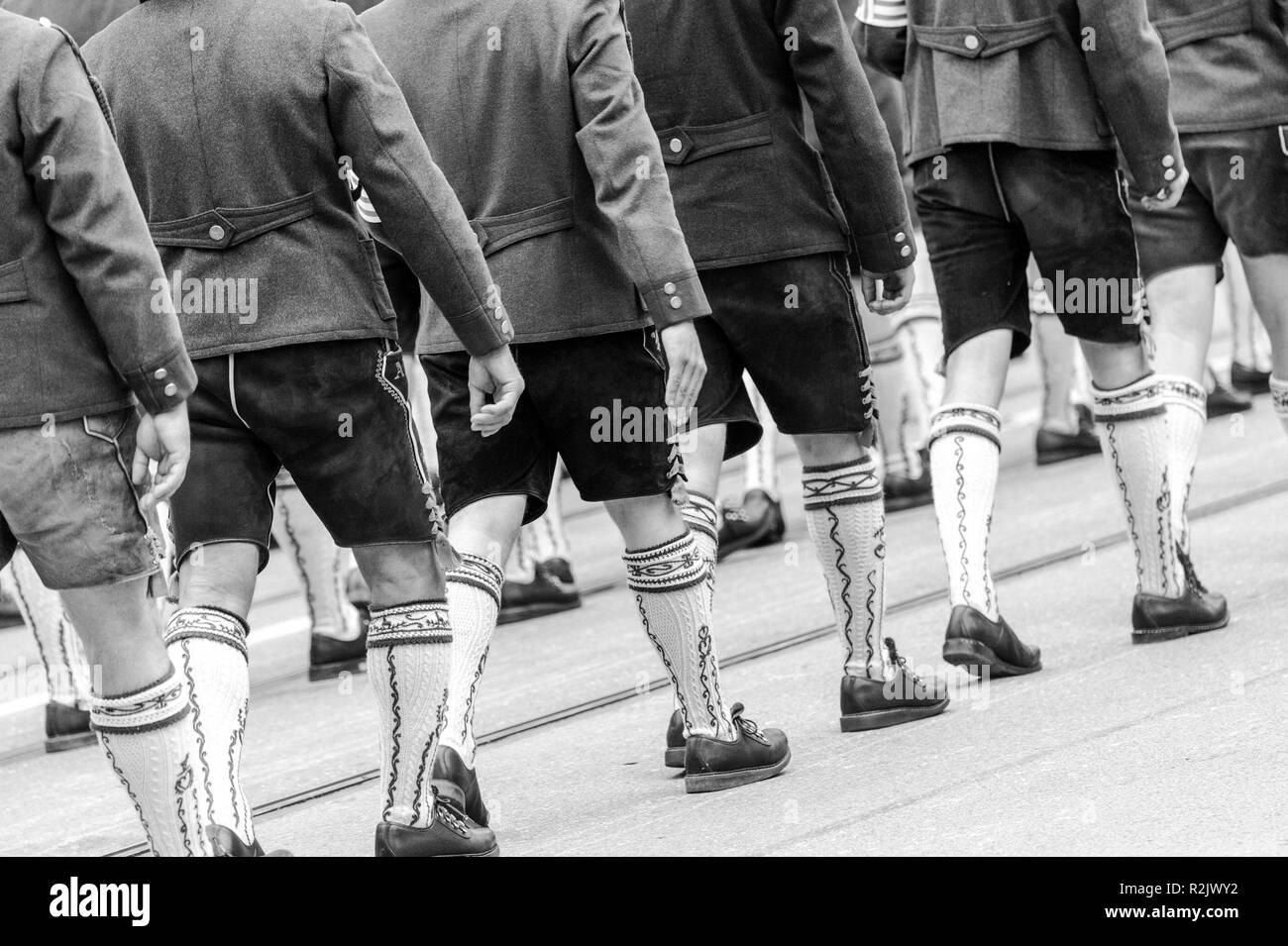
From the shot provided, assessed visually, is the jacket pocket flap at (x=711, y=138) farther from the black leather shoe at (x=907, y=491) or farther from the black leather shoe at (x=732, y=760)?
the black leather shoe at (x=907, y=491)

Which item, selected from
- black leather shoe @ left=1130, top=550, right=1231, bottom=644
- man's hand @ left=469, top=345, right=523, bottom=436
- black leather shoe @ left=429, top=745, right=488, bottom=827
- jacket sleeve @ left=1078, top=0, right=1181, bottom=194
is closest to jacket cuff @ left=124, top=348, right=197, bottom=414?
man's hand @ left=469, top=345, right=523, bottom=436

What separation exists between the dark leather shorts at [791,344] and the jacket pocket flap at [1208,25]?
1.53 m

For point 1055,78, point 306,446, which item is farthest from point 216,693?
point 1055,78

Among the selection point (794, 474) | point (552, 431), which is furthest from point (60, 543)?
point (794, 474)

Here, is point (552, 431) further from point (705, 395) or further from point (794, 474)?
point (794, 474)

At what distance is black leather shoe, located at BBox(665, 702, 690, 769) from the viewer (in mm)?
4949

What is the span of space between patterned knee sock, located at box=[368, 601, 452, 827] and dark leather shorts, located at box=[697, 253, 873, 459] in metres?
1.06

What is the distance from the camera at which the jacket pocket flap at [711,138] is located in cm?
484

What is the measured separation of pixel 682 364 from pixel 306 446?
0.83 metres

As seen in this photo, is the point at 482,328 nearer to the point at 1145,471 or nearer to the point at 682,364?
the point at 682,364

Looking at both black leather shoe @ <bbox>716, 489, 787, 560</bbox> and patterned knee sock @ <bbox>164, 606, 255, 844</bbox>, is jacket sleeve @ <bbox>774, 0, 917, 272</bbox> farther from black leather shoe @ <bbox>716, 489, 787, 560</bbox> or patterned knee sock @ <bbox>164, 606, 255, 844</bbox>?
black leather shoe @ <bbox>716, 489, 787, 560</bbox>

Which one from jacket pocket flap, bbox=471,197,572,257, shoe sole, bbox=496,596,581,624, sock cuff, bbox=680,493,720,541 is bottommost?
shoe sole, bbox=496,596,581,624

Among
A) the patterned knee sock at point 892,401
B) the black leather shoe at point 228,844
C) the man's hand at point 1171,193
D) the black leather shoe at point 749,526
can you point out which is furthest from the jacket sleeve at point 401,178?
the patterned knee sock at point 892,401
